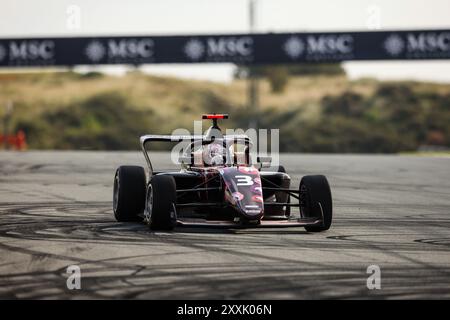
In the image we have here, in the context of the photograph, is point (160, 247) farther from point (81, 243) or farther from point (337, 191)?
point (337, 191)

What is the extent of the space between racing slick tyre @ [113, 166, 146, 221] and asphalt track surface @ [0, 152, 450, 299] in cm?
29

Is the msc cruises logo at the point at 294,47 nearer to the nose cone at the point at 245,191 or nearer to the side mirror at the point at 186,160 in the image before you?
the side mirror at the point at 186,160

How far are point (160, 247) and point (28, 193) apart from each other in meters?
9.15

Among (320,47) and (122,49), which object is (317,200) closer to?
(320,47)

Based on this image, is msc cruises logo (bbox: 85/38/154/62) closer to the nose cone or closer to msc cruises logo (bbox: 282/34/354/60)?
msc cruises logo (bbox: 282/34/354/60)

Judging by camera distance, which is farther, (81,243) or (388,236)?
(388,236)

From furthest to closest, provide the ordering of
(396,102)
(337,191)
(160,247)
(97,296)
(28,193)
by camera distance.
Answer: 1. (396,102)
2. (337,191)
3. (28,193)
4. (160,247)
5. (97,296)

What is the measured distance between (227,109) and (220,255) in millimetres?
60633

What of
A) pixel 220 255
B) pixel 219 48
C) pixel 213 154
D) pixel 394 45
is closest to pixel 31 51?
pixel 219 48

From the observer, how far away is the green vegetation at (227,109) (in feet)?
216

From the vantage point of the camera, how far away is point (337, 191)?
2155 cm

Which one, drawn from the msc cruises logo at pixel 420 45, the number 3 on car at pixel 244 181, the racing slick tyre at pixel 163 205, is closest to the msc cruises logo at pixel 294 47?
the msc cruises logo at pixel 420 45

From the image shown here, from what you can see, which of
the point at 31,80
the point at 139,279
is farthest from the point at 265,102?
the point at 139,279

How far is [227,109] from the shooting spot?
71.2 metres
